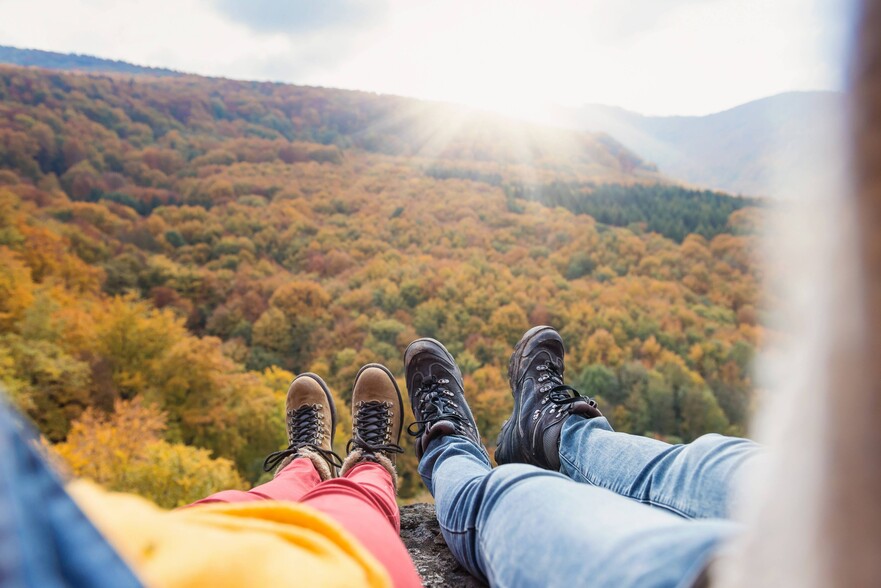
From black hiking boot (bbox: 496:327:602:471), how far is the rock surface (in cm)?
34

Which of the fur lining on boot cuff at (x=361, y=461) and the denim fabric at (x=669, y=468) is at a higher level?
the denim fabric at (x=669, y=468)

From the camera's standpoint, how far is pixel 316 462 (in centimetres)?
144

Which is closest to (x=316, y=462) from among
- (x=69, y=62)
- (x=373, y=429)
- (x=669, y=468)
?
(x=373, y=429)

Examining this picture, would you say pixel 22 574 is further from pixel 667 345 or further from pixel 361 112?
pixel 361 112

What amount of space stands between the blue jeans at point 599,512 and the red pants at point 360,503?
0.12 m

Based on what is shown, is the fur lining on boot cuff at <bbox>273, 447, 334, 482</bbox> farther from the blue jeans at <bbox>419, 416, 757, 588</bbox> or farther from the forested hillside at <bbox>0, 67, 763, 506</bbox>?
the forested hillside at <bbox>0, 67, 763, 506</bbox>

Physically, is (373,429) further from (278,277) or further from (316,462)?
(278,277)

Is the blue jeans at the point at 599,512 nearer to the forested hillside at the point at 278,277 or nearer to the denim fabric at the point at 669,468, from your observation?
the denim fabric at the point at 669,468

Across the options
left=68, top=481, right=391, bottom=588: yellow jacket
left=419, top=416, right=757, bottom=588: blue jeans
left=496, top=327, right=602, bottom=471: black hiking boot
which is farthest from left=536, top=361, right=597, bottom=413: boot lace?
left=68, top=481, right=391, bottom=588: yellow jacket

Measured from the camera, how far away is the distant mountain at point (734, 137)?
0.25m

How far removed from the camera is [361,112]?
17656mm

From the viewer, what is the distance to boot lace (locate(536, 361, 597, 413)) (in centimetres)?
137

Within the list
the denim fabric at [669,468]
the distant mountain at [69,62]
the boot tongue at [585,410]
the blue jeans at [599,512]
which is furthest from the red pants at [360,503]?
the distant mountain at [69,62]

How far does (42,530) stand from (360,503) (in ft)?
1.71
